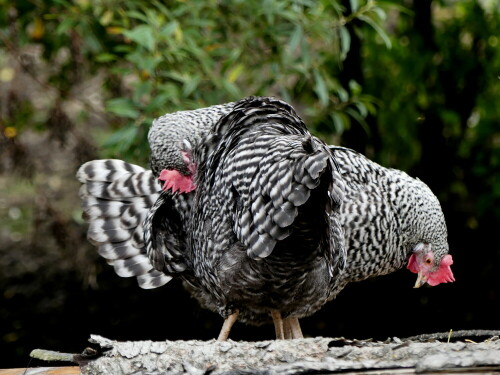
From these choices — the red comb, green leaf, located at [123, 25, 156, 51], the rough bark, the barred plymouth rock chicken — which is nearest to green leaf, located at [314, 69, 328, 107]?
the barred plymouth rock chicken

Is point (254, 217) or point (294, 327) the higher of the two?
point (254, 217)

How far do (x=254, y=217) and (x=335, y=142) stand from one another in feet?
11.0

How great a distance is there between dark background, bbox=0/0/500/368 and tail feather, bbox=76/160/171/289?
3.48 ft

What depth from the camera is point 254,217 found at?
113 inches

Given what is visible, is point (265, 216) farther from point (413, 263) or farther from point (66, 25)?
point (66, 25)

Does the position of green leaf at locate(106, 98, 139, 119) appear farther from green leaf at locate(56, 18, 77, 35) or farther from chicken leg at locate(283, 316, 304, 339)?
chicken leg at locate(283, 316, 304, 339)

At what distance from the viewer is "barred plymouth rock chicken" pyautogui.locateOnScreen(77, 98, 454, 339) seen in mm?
2848

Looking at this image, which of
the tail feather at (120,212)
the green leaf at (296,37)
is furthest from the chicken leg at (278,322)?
the green leaf at (296,37)

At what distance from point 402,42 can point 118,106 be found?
9.12 feet

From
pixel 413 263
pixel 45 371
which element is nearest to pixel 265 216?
pixel 45 371

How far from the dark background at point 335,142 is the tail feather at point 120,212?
1061mm

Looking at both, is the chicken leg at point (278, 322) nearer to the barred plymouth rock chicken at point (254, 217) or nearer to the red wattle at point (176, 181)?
the barred plymouth rock chicken at point (254, 217)

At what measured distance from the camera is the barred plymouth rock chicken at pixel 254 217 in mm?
2848

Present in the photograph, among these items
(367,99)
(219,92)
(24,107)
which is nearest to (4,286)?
(24,107)
